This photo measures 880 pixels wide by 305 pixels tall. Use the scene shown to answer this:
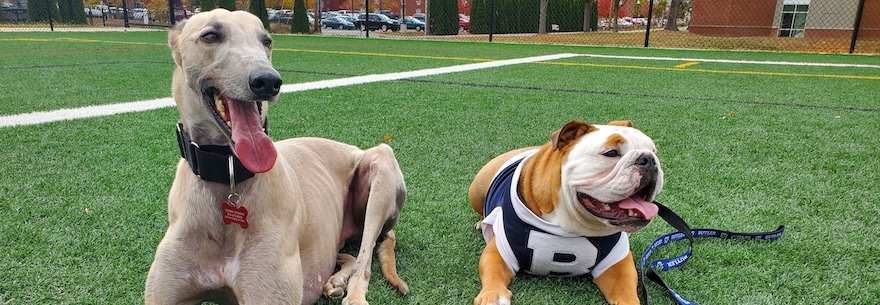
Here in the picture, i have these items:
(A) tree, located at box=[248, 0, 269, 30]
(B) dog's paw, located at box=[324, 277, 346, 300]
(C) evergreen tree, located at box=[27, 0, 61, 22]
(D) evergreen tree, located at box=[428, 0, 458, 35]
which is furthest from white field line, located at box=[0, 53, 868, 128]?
(C) evergreen tree, located at box=[27, 0, 61, 22]

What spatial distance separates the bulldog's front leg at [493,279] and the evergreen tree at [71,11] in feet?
128

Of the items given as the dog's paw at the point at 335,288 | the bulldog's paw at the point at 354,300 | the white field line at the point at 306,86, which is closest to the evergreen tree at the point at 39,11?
the white field line at the point at 306,86

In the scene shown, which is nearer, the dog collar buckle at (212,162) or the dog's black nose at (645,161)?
the dog collar buckle at (212,162)

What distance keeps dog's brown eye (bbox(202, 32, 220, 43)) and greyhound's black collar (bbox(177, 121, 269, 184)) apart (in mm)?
305

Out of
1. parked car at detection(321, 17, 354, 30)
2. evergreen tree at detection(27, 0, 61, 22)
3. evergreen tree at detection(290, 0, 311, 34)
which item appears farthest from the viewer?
parked car at detection(321, 17, 354, 30)

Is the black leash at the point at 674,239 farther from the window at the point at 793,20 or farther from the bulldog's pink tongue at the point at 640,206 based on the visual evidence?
the window at the point at 793,20

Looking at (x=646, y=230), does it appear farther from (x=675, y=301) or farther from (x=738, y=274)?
(x=675, y=301)

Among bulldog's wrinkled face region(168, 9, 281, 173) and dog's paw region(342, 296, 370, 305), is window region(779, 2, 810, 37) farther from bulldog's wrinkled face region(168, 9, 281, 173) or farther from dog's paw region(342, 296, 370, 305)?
bulldog's wrinkled face region(168, 9, 281, 173)

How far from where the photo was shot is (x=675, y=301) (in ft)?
8.00

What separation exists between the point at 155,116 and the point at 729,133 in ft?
18.1

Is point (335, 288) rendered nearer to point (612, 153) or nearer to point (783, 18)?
point (612, 153)

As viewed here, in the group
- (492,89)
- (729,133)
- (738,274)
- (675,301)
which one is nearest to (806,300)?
(738,274)

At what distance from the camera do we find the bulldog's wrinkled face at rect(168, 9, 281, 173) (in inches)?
68.7

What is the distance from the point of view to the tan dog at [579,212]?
2336 mm
